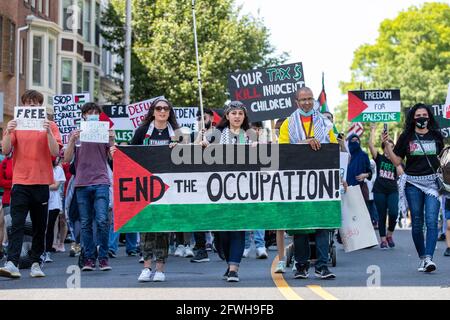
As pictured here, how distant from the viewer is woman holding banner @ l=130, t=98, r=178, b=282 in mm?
12727

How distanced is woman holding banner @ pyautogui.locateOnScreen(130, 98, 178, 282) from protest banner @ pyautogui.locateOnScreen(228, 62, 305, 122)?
727 cm

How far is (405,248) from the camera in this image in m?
19.7

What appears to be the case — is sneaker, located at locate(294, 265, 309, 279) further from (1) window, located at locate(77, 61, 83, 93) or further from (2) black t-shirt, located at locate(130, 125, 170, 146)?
(1) window, located at locate(77, 61, 83, 93)

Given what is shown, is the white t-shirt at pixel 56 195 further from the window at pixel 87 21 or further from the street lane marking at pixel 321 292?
the window at pixel 87 21

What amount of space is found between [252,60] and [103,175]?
41.1 meters

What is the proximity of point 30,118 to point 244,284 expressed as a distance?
3061 mm

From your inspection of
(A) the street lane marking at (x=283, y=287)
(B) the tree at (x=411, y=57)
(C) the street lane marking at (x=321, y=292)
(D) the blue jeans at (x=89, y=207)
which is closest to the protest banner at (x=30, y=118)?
(D) the blue jeans at (x=89, y=207)

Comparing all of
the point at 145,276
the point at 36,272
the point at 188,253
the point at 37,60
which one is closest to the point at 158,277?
the point at 145,276

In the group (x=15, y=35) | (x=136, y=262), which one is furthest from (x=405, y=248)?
(x=15, y=35)

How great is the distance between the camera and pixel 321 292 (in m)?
10.8

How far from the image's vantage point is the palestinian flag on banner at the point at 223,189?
12734 mm

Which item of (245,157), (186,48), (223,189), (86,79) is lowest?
(223,189)

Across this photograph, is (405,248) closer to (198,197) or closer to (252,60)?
(198,197)

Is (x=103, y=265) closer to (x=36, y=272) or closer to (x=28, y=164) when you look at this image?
(x=36, y=272)
